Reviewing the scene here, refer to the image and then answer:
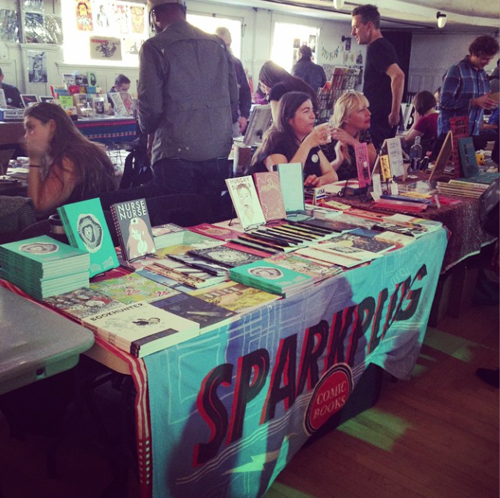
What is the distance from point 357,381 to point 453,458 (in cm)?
45

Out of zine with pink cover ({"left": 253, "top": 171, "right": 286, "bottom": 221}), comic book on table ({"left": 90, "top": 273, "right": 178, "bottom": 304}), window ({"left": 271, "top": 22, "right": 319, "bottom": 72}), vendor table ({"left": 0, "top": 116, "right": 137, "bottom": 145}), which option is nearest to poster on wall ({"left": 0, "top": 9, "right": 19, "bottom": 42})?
vendor table ({"left": 0, "top": 116, "right": 137, "bottom": 145})

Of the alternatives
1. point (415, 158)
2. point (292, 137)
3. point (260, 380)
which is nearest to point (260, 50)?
point (415, 158)

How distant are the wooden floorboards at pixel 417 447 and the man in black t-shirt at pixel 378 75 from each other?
6.70 feet

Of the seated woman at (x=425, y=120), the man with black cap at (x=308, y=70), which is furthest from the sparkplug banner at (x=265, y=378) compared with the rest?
the man with black cap at (x=308, y=70)

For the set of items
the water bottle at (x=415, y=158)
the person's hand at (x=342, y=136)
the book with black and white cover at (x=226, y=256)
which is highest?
the person's hand at (x=342, y=136)

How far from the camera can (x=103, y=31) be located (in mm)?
8242

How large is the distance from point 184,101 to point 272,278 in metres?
1.59

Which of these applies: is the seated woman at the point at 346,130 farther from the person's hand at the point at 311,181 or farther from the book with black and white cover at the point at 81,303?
the book with black and white cover at the point at 81,303

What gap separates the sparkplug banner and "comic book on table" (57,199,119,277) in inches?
19.5

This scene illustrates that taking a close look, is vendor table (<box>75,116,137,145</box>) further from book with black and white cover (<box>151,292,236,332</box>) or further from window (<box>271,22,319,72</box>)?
window (<box>271,22,319,72</box>)

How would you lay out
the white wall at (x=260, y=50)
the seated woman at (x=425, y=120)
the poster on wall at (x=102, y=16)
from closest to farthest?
the seated woman at (x=425, y=120)
the white wall at (x=260, y=50)
the poster on wall at (x=102, y=16)

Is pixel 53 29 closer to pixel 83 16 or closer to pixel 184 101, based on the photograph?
pixel 83 16

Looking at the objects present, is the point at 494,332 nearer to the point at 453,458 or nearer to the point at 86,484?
the point at 453,458

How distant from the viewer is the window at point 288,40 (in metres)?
11.0
